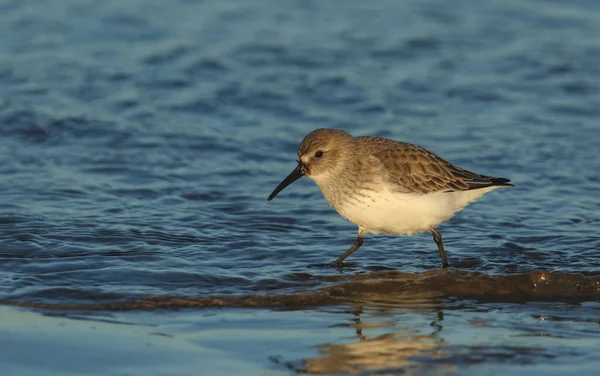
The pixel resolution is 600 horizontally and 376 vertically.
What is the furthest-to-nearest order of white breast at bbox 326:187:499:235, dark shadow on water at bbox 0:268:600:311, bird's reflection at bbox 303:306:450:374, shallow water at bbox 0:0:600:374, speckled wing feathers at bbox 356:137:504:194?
speckled wing feathers at bbox 356:137:504:194, white breast at bbox 326:187:499:235, shallow water at bbox 0:0:600:374, dark shadow on water at bbox 0:268:600:311, bird's reflection at bbox 303:306:450:374

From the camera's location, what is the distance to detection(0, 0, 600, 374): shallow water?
7.53 m

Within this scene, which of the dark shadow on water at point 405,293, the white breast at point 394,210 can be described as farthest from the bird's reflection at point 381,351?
the white breast at point 394,210

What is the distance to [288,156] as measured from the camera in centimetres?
1176

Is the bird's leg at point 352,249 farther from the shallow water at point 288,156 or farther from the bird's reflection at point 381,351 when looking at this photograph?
the bird's reflection at point 381,351

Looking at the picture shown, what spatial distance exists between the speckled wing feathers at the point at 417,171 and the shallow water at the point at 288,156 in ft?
2.01

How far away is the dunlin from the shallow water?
41 cm

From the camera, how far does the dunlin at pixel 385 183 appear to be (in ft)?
27.6

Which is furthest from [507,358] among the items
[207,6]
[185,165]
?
[207,6]

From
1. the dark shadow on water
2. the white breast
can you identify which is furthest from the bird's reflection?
the white breast

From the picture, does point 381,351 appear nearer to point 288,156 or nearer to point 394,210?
point 394,210

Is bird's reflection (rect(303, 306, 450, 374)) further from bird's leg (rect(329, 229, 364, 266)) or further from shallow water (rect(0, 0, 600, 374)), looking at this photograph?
bird's leg (rect(329, 229, 364, 266))

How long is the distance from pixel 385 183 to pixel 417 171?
1.23 ft

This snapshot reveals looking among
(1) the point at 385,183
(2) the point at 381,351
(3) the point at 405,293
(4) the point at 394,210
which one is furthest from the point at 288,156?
(2) the point at 381,351

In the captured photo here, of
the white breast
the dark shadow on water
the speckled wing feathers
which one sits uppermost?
the speckled wing feathers
